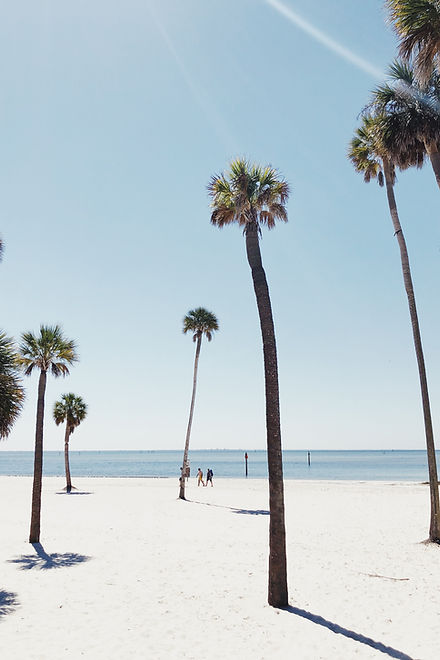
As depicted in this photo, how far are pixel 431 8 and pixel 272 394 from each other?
29.0 feet

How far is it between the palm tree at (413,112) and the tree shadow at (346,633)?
1121 centimetres

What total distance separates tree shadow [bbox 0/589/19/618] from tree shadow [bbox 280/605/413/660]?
5.63 meters

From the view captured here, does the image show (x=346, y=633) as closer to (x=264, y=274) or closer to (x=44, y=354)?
(x=264, y=274)

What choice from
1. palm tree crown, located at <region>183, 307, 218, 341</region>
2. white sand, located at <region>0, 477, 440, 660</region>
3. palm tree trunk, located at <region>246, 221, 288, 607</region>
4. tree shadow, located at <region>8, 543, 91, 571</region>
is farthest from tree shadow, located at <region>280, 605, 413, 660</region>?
palm tree crown, located at <region>183, 307, 218, 341</region>

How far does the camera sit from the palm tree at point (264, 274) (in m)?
9.66

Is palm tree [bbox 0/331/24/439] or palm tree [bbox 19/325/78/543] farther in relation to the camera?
palm tree [bbox 19/325/78/543]

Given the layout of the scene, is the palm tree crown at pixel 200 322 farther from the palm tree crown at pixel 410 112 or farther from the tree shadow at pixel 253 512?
the palm tree crown at pixel 410 112

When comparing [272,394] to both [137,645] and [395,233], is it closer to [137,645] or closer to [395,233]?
[137,645]

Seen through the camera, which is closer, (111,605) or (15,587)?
(111,605)

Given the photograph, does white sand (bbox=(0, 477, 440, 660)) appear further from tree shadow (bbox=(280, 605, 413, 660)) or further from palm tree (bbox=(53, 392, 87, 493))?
palm tree (bbox=(53, 392, 87, 493))

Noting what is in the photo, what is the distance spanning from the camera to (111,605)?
9641mm

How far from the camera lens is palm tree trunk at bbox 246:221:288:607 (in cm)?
959

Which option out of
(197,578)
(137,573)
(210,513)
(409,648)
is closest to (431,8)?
(409,648)

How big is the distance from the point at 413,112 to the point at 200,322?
2483 cm
